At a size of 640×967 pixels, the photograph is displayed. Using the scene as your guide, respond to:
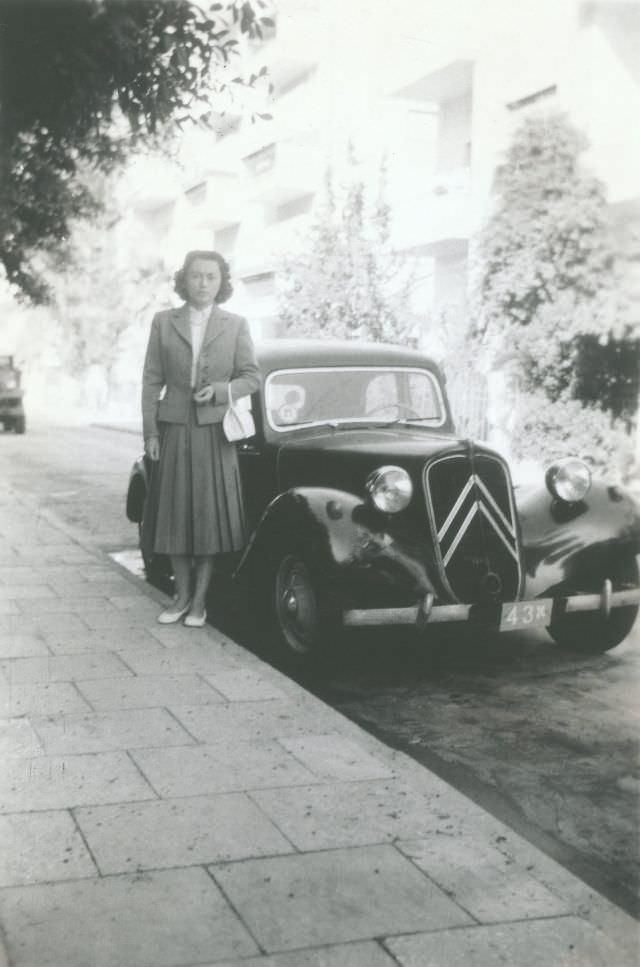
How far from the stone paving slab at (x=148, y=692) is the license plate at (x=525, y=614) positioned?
56.0 inches

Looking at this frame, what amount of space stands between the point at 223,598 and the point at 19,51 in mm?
4164

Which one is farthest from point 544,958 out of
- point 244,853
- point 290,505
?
point 290,505

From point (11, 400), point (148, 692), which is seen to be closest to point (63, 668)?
point (148, 692)

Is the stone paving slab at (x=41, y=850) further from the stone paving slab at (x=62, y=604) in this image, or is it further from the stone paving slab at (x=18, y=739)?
the stone paving slab at (x=62, y=604)

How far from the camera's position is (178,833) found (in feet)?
10.1

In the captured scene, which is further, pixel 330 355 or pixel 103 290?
pixel 103 290

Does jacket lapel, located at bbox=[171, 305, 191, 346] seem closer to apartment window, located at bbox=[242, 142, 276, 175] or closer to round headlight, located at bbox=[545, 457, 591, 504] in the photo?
apartment window, located at bbox=[242, 142, 276, 175]

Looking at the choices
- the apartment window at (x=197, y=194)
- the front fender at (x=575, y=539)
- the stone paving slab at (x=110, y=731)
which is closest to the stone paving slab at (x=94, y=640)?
the stone paving slab at (x=110, y=731)

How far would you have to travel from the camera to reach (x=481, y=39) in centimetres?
511

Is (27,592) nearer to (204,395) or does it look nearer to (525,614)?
(204,395)

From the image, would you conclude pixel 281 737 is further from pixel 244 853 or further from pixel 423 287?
pixel 423 287

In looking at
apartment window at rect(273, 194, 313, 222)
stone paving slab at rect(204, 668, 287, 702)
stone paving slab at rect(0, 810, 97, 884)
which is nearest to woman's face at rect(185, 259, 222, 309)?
stone paving slab at rect(204, 668, 287, 702)

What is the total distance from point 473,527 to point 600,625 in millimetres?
1106

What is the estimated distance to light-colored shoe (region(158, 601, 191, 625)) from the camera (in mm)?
5848
